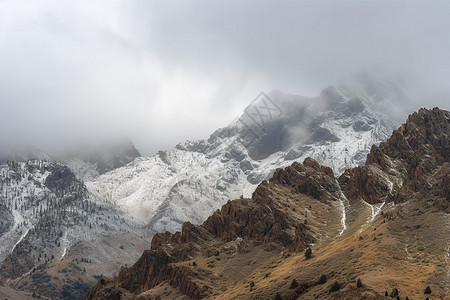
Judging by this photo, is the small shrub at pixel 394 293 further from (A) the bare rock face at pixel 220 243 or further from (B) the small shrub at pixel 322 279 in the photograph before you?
(A) the bare rock face at pixel 220 243

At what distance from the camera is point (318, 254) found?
491 feet

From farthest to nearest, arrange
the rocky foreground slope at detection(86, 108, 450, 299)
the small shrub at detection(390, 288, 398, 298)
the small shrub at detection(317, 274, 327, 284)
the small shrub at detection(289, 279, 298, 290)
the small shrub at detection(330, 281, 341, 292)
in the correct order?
1. the small shrub at detection(289, 279, 298, 290)
2. the small shrub at detection(317, 274, 327, 284)
3. the rocky foreground slope at detection(86, 108, 450, 299)
4. the small shrub at detection(330, 281, 341, 292)
5. the small shrub at detection(390, 288, 398, 298)

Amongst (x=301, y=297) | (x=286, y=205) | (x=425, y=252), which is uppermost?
(x=286, y=205)

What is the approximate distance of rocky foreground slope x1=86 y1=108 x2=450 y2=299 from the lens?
117m

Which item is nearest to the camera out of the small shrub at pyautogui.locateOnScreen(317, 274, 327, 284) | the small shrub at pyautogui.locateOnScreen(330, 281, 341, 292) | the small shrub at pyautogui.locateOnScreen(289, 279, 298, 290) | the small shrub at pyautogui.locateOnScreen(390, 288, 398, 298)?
the small shrub at pyautogui.locateOnScreen(390, 288, 398, 298)

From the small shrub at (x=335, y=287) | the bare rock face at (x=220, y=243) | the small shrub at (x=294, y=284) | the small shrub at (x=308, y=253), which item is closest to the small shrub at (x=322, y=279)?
the small shrub at (x=294, y=284)

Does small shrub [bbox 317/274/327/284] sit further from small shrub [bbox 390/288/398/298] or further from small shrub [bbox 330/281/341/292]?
small shrub [bbox 390/288/398/298]

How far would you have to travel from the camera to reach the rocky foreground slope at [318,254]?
4589 inches

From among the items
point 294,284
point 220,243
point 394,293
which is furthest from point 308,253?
point 220,243

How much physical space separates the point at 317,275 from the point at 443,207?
51475 mm

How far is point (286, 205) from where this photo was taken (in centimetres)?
19675

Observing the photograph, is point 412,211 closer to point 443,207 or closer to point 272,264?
point 443,207

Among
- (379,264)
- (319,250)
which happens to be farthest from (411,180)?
(379,264)

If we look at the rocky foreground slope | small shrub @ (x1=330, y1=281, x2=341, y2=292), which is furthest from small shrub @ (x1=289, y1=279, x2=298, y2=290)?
small shrub @ (x1=330, y1=281, x2=341, y2=292)
